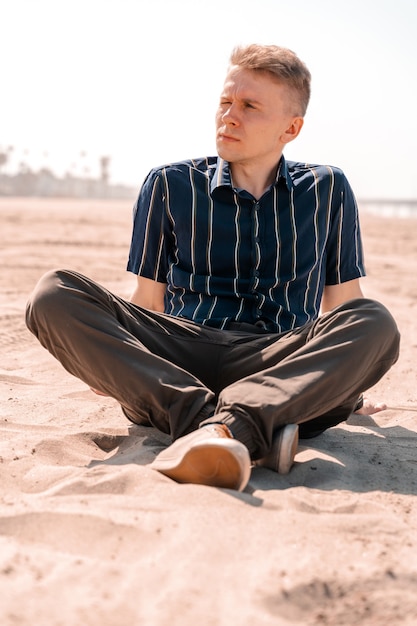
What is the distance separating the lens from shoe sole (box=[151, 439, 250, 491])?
2.51 metres

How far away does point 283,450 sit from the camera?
280cm

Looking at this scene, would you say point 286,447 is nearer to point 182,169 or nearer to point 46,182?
point 182,169

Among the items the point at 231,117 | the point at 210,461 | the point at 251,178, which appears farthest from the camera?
the point at 251,178

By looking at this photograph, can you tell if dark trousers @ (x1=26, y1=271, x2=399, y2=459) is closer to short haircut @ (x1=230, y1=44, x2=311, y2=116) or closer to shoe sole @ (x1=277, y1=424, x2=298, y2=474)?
shoe sole @ (x1=277, y1=424, x2=298, y2=474)

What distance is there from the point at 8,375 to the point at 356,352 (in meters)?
2.18

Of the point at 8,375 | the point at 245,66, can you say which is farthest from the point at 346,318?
A: the point at 8,375

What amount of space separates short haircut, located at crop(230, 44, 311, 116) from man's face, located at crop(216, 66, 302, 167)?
29 mm

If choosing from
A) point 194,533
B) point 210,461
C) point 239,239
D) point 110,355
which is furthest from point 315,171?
point 194,533

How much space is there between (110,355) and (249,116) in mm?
1282

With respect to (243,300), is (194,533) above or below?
below

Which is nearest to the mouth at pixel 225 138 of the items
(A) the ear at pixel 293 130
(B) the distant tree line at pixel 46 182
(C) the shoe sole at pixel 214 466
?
(A) the ear at pixel 293 130

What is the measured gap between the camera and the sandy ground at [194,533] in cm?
190

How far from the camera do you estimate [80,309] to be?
307cm

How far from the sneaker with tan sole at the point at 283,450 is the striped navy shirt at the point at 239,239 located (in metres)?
0.80
